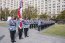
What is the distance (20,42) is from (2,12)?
11054 centimetres

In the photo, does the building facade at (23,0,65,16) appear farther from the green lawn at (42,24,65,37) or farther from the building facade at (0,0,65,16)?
the green lawn at (42,24,65,37)

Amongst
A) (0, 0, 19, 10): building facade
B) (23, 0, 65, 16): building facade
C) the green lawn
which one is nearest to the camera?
the green lawn

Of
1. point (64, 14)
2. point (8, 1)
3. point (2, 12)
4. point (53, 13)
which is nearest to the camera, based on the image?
point (64, 14)

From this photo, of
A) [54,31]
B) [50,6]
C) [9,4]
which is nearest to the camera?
[54,31]

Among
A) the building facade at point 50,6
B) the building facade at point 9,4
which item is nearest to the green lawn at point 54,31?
the building facade at point 50,6

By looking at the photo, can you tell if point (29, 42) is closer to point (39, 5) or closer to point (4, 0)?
point (39, 5)

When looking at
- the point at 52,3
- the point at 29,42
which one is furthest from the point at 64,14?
the point at 29,42

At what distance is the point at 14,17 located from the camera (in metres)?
14.9

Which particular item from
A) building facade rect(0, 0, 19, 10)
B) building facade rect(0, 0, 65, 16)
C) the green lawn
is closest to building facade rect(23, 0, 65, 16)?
building facade rect(0, 0, 65, 16)

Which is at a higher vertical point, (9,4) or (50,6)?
(9,4)

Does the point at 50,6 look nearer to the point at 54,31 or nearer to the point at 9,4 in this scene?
the point at 9,4

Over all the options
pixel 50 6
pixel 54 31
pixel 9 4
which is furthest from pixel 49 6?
pixel 54 31

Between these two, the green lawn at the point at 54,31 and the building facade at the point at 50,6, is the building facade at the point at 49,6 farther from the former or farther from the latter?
the green lawn at the point at 54,31

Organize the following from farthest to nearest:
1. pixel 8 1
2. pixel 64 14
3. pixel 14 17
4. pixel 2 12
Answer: pixel 8 1 → pixel 2 12 → pixel 64 14 → pixel 14 17
